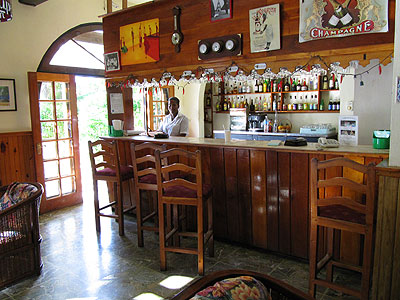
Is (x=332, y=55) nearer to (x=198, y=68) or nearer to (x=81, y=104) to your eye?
(x=198, y=68)

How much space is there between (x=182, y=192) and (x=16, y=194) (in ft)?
5.19

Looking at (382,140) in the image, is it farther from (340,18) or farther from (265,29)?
(265,29)

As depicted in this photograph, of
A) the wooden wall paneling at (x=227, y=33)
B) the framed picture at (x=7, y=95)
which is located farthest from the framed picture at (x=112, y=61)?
the framed picture at (x=7, y=95)

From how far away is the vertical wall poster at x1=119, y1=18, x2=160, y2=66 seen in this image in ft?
14.1

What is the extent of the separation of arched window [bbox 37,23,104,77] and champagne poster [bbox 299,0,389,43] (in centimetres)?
380

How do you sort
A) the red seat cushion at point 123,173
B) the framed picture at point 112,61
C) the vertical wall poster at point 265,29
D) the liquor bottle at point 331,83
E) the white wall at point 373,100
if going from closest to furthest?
the vertical wall poster at point 265,29, the red seat cushion at point 123,173, the framed picture at point 112,61, the white wall at point 373,100, the liquor bottle at point 331,83

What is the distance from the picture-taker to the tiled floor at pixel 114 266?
2871 millimetres

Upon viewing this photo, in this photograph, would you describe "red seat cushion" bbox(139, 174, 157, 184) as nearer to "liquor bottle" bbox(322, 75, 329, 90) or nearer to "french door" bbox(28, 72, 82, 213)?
"french door" bbox(28, 72, 82, 213)

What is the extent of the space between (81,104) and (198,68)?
754 cm

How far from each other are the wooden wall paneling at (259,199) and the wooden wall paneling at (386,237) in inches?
45.9

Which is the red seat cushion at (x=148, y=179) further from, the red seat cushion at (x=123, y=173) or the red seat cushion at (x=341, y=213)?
the red seat cushion at (x=341, y=213)

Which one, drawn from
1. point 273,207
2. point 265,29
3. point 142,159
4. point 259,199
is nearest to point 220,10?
point 265,29

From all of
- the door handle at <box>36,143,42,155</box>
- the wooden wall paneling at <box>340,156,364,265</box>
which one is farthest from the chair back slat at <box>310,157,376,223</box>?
the door handle at <box>36,143,42,155</box>

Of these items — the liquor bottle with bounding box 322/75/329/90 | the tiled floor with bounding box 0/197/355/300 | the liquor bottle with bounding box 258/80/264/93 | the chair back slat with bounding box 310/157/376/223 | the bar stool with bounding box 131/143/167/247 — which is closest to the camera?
the chair back slat with bounding box 310/157/376/223
